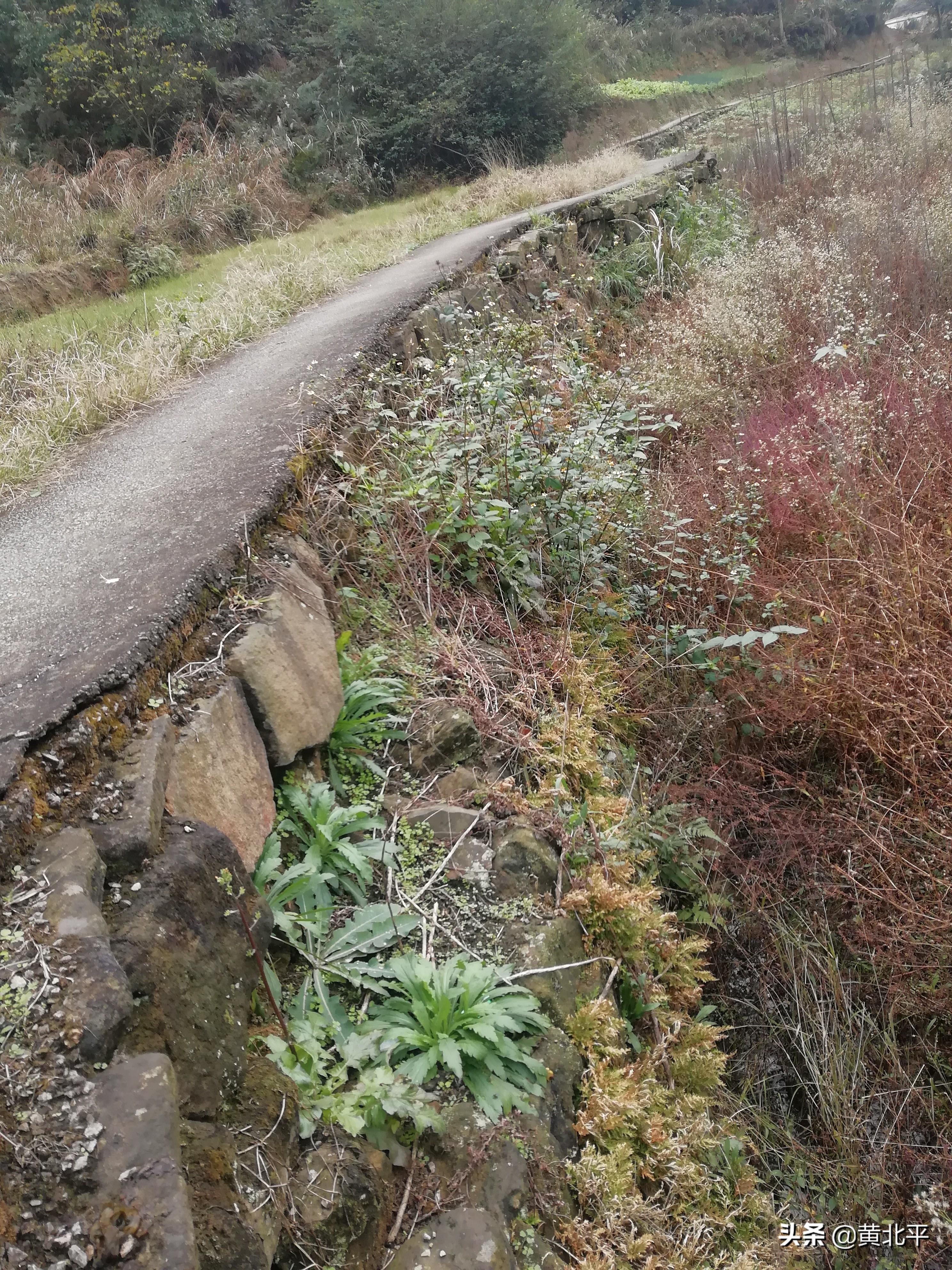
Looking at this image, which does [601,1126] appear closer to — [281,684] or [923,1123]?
[923,1123]

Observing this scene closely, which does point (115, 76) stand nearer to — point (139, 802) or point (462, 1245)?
point (139, 802)

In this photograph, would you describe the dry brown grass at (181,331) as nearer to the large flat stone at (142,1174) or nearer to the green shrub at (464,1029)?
the green shrub at (464,1029)

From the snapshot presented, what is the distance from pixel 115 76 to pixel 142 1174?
16841 mm

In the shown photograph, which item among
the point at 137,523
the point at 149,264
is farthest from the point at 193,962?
A: the point at 149,264

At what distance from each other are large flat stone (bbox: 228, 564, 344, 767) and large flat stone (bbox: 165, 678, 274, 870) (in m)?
0.05

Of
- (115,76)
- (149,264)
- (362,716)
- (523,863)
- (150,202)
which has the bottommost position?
(523,863)

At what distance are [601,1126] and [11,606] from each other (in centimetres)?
220

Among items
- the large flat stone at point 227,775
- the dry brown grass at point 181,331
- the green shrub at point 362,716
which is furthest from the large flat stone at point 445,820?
the dry brown grass at point 181,331

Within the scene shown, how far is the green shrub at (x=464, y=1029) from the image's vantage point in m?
1.85

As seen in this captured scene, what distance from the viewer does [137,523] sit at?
3.02 m

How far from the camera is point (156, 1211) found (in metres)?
1.18

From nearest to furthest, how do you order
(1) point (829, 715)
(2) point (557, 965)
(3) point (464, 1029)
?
(3) point (464, 1029) → (2) point (557, 965) → (1) point (829, 715)

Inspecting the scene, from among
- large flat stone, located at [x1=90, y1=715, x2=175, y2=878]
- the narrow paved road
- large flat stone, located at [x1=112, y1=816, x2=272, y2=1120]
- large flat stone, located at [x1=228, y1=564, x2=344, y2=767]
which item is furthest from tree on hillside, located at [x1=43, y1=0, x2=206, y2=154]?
large flat stone, located at [x1=112, y1=816, x2=272, y2=1120]

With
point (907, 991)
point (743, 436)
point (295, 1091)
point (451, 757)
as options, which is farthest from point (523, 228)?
point (295, 1091)
